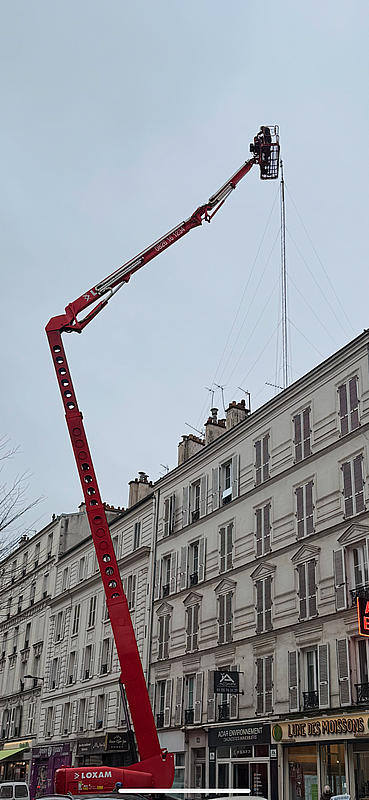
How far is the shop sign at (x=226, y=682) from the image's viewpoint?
2938 cm

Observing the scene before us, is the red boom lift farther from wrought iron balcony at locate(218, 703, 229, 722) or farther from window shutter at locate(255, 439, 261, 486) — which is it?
wrought iron balcony at locate(218, 703, 229, 722)

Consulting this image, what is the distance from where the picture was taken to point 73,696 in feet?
150

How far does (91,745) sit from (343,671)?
20.7m

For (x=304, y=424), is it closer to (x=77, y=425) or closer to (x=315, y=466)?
(x=315, y=466)

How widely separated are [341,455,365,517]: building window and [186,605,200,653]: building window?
11.0 metres

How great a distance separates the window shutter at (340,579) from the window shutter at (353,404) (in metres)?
4.41

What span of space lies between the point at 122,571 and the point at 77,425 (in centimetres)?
2270

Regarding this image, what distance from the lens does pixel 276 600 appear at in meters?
29.3

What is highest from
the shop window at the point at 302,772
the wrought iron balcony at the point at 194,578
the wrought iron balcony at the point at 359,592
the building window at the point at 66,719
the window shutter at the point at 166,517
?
the window shutter at the point at 166,517

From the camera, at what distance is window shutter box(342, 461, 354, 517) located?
2659cm

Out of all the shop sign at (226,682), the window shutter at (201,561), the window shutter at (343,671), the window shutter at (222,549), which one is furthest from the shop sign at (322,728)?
the window shutter at (201,561)

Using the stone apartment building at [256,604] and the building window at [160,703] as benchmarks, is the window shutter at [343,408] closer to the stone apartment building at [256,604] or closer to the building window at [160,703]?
the stone apartment building at [256,604]

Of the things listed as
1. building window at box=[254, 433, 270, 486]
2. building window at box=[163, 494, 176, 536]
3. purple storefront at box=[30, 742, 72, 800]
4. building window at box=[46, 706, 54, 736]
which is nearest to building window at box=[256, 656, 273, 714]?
building window at box=[254, 433, 270, 486]

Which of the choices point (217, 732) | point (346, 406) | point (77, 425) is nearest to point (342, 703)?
point (217, 732)
